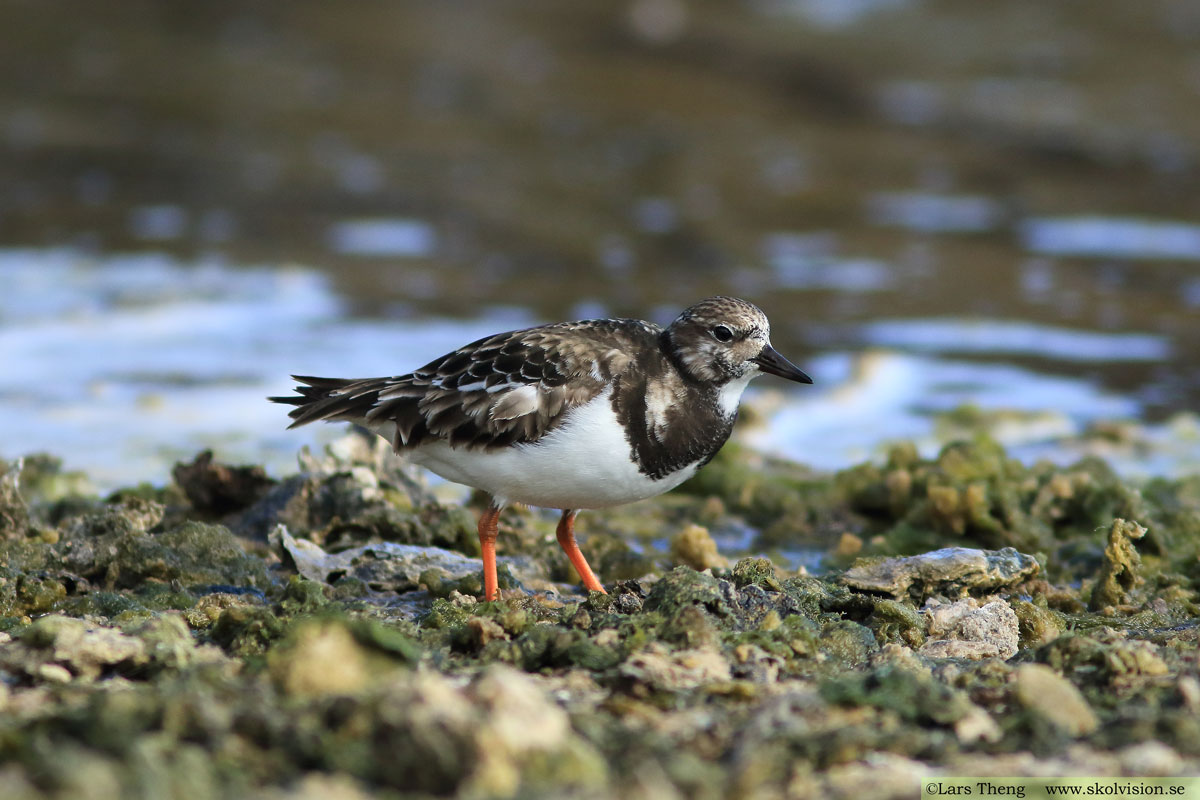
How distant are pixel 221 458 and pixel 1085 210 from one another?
8.33 m

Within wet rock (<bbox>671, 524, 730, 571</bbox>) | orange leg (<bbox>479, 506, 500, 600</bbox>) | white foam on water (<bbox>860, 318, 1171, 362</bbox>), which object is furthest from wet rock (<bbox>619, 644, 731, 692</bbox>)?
white foam on water (<bbox>860, 318, 1171, 362</bbox>)

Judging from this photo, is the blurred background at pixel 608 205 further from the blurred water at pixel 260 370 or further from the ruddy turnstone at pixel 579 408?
the ruddy turnstone at pixel 579 408

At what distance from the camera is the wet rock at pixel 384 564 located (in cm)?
414

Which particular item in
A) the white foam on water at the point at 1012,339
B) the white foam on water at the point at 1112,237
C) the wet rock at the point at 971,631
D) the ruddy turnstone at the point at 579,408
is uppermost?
the white foam on water at the point at 1112,237

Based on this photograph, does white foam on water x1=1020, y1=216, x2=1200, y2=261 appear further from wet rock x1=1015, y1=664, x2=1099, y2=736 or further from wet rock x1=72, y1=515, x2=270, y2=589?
wet rock x1=1015, y1=664, x2=1099, y2=736

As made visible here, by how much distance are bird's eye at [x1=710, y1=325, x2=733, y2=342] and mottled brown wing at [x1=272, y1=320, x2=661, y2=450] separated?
20 cm

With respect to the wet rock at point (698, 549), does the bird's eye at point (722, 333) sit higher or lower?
higher

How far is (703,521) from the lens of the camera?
5367mm

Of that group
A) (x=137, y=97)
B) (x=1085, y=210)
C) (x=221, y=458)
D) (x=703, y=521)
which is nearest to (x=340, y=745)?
(x=703, y=521)

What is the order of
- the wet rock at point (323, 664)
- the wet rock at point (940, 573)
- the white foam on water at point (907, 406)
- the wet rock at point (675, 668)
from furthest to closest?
the white foam on water at point (907, 406) < the wet rock at point (940, 573) < the wet rock at point (675, 668) < the wet rock at point (323, 664)

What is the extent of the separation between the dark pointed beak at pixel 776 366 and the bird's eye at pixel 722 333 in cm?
12

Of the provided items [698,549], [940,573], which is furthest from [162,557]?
[940,573]

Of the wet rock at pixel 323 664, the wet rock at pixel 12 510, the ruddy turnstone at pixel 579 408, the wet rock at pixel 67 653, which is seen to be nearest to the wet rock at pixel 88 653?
the wet rock at pixel 67 653

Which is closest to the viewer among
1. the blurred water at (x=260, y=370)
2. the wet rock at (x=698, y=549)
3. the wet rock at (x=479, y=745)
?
the wet rock at (x=479, y=745)
